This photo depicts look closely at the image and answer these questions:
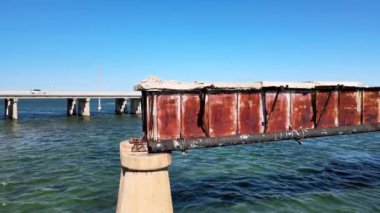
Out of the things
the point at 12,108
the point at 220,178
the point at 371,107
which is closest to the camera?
the point at 371,107

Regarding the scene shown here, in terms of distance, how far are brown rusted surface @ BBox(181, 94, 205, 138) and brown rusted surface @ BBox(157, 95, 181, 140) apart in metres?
0.21

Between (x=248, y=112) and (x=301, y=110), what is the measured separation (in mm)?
2731

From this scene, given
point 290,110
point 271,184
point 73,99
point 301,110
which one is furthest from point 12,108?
point 301,110

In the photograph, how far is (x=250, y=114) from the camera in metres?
13.8

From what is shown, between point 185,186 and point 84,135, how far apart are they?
28854 mm

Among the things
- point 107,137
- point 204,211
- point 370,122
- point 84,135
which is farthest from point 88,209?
point 84,135

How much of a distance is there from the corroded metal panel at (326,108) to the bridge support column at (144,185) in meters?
7.67

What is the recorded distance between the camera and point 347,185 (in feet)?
63.4

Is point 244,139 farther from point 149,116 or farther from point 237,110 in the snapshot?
point 149,116

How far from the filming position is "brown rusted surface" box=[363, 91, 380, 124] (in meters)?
16.4

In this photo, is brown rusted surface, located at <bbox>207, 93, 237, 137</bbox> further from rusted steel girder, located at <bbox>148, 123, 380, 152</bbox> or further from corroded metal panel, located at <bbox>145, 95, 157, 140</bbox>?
corroded metal panel, located at <bbox>145, 95, 157, 140</bbox>

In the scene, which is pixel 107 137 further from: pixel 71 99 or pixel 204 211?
pixel 71 99

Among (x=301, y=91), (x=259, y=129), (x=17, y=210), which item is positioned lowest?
(x=17, y=210)

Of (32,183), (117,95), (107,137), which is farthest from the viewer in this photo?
(117,95)
